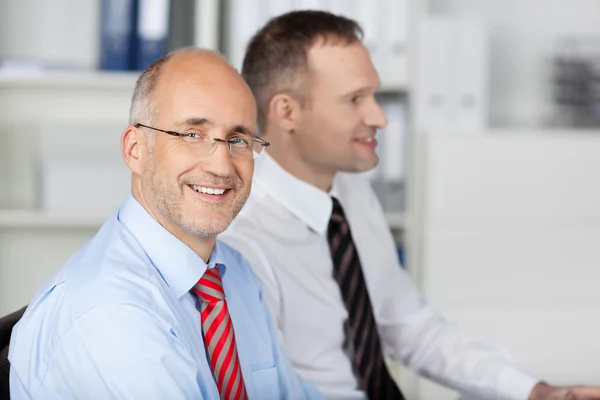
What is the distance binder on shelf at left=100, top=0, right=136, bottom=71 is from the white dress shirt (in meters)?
1.43

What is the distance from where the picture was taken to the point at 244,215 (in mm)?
1821

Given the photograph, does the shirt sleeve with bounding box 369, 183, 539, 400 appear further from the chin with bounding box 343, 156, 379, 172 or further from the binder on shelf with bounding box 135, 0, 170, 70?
the binder on shelf with bounding box 135, 0, 170, 70

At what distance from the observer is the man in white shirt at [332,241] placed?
1.77 metres

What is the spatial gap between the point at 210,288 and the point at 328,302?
0.59 m

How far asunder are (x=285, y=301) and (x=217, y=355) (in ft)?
1.71

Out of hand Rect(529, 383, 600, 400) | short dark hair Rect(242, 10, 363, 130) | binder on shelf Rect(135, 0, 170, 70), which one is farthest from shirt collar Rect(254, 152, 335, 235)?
binder on shelf Rect(135, 0, 170, 70)

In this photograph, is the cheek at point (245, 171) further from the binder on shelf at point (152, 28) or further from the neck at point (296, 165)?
the binder on shelf at point (152, 28)

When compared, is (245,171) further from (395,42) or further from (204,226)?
(395,42)

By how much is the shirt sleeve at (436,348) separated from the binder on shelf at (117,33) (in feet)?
4.73

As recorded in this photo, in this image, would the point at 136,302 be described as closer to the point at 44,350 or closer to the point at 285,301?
the point at 44,350

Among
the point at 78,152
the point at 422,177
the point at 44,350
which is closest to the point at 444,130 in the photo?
the point at 422,177

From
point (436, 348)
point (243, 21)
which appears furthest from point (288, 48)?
point (243, 21)

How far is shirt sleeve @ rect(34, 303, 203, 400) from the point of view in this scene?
1.06m

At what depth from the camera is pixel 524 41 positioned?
140 inches
